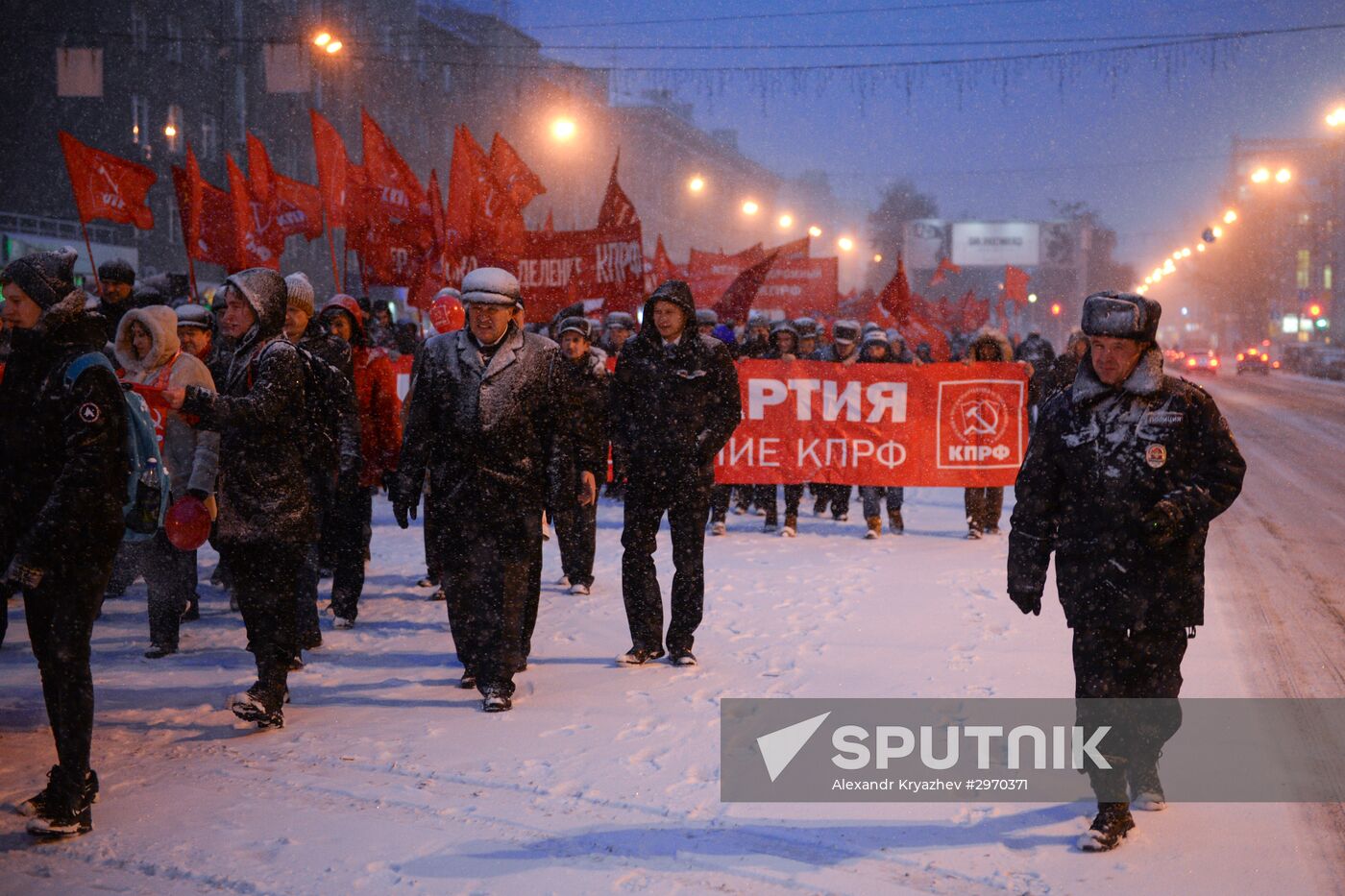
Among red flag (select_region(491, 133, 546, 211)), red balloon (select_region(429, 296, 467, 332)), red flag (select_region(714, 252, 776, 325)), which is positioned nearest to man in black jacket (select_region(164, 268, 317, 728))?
red balloon (select_region(429, 296, 467, 332))

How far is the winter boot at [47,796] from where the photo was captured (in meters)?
4.56

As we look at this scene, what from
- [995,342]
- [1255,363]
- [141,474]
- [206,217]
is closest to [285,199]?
[206,217]

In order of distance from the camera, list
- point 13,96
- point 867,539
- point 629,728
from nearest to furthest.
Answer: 1. point 629,728
2. point 867,539
3. point 13,96

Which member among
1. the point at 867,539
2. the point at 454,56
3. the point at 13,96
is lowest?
the point at 867,539

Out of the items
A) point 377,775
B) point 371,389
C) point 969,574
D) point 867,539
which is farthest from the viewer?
point 867,539

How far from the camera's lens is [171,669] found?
7031 mm

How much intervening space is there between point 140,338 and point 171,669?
1.76m

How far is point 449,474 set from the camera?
244 inches

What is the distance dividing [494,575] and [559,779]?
137 centimetres

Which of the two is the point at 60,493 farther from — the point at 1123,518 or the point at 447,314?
the point at 447,314

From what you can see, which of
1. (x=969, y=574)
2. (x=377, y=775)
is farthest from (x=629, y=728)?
(x=969, y=574)

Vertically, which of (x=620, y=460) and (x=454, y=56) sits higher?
(x=454, y=56)

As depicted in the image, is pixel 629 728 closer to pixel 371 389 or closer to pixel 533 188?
pixel 371 389

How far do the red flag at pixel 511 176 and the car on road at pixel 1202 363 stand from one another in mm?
56802
